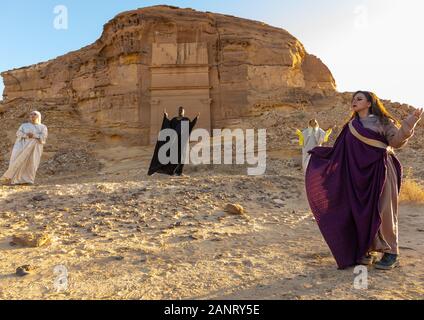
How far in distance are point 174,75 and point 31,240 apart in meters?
16.0

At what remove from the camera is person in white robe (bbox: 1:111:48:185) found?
777 cm

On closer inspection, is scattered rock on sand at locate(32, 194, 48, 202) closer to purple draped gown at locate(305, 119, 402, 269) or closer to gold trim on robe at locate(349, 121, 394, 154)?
purple draped gown at locate(305, 119, 402, 269)

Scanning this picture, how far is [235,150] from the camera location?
44.2ft

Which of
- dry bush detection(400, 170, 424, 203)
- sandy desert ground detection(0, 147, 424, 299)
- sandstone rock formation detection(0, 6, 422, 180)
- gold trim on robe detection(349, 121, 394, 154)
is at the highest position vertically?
sandstone rock formation detection(0, 6, 422, 180)

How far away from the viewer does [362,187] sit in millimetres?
3215

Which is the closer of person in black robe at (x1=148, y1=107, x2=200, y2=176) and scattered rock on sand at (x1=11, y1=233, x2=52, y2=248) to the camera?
scattered rock on sand at (x1=11, y1=233, x2=52, y2=248)

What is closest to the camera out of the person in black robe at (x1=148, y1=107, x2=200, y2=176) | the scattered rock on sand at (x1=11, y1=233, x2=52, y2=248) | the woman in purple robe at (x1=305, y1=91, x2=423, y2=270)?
the woman in purple robe at (x1=305, y1=91, x2=423, y2=270)

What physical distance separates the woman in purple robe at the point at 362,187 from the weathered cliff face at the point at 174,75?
50.5 ft

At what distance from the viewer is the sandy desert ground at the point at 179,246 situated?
2.64m

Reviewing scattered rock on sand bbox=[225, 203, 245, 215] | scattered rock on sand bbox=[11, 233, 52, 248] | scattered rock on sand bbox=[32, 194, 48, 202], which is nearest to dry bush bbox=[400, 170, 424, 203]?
scattered rock on sand bbox=[225, 203, 245, 215]

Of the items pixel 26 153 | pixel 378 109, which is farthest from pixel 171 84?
pixel 378 109

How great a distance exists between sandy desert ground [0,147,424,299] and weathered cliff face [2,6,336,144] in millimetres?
12174

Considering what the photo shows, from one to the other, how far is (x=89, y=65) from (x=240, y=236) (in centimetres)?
1929
